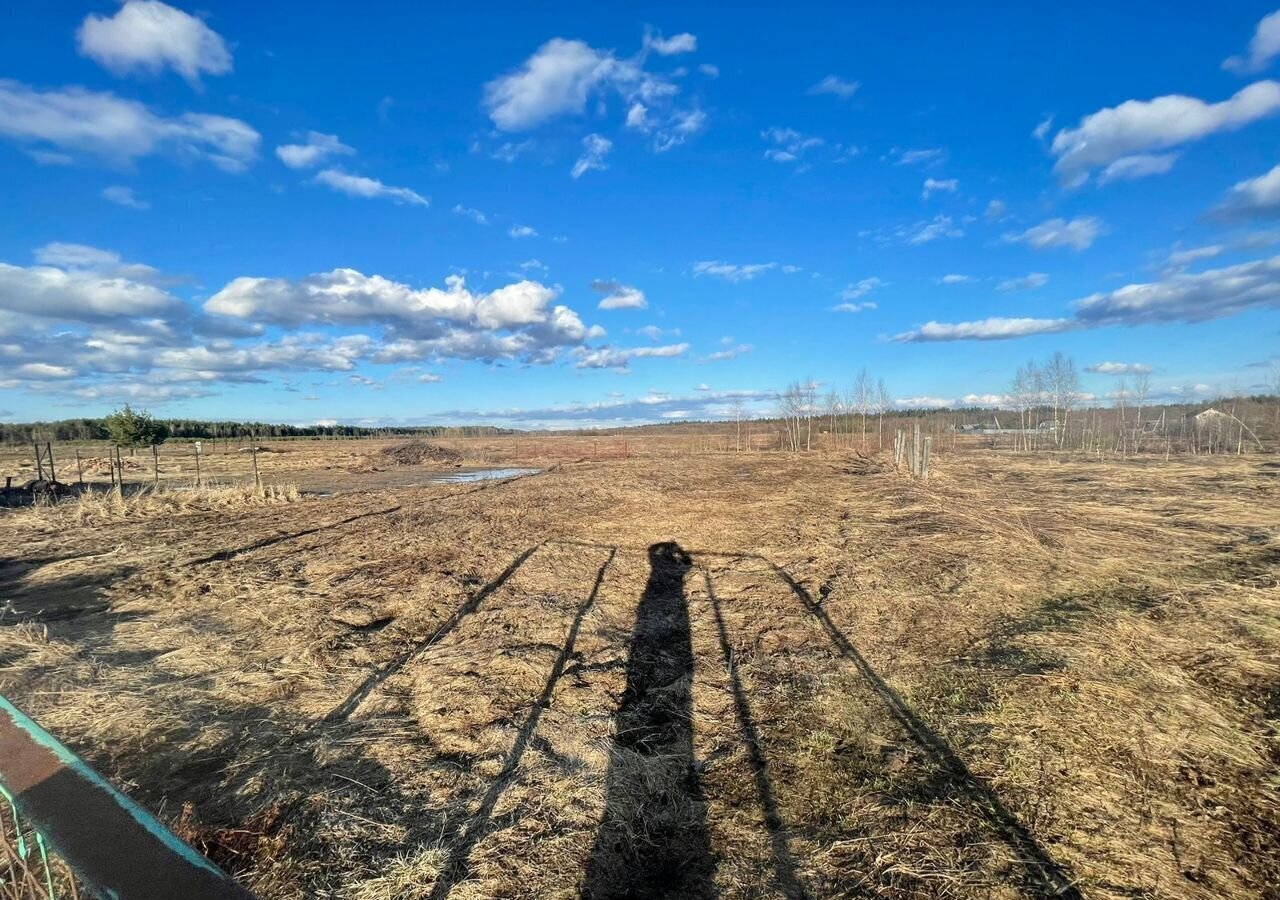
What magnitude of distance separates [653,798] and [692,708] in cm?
102

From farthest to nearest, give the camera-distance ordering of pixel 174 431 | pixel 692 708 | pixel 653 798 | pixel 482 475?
pixel 174 431, pixel 482 475, pixel 692 708, pixel 653 798

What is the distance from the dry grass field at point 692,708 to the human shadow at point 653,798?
18mm

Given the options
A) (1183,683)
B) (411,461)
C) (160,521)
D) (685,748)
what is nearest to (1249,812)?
(1183,683)

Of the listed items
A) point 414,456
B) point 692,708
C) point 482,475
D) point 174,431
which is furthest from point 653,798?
point 174,431

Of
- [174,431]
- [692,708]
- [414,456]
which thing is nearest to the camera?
[692,708]

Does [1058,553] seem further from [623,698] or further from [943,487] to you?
[943,487]

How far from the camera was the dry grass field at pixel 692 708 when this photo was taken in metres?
2.89

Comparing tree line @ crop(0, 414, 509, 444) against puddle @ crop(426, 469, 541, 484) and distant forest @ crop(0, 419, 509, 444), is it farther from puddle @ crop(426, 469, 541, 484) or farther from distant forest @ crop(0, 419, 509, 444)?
puddle @ crop(426, 469, 541, 484)

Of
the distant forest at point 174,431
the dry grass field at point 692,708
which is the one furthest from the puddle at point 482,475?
the distant forest at point 174,431

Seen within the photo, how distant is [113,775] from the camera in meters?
3.70

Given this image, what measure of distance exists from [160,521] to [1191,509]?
2123cm

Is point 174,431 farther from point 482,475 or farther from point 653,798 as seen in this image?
point 653,798

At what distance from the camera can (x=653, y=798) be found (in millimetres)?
3391

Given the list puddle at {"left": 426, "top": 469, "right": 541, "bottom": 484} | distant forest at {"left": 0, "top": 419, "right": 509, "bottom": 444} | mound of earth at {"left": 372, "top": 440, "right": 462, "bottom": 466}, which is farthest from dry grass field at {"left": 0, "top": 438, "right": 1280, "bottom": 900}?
distant forest at {"left": 0, "top": 419, "right": 509, "bottom": 444}
